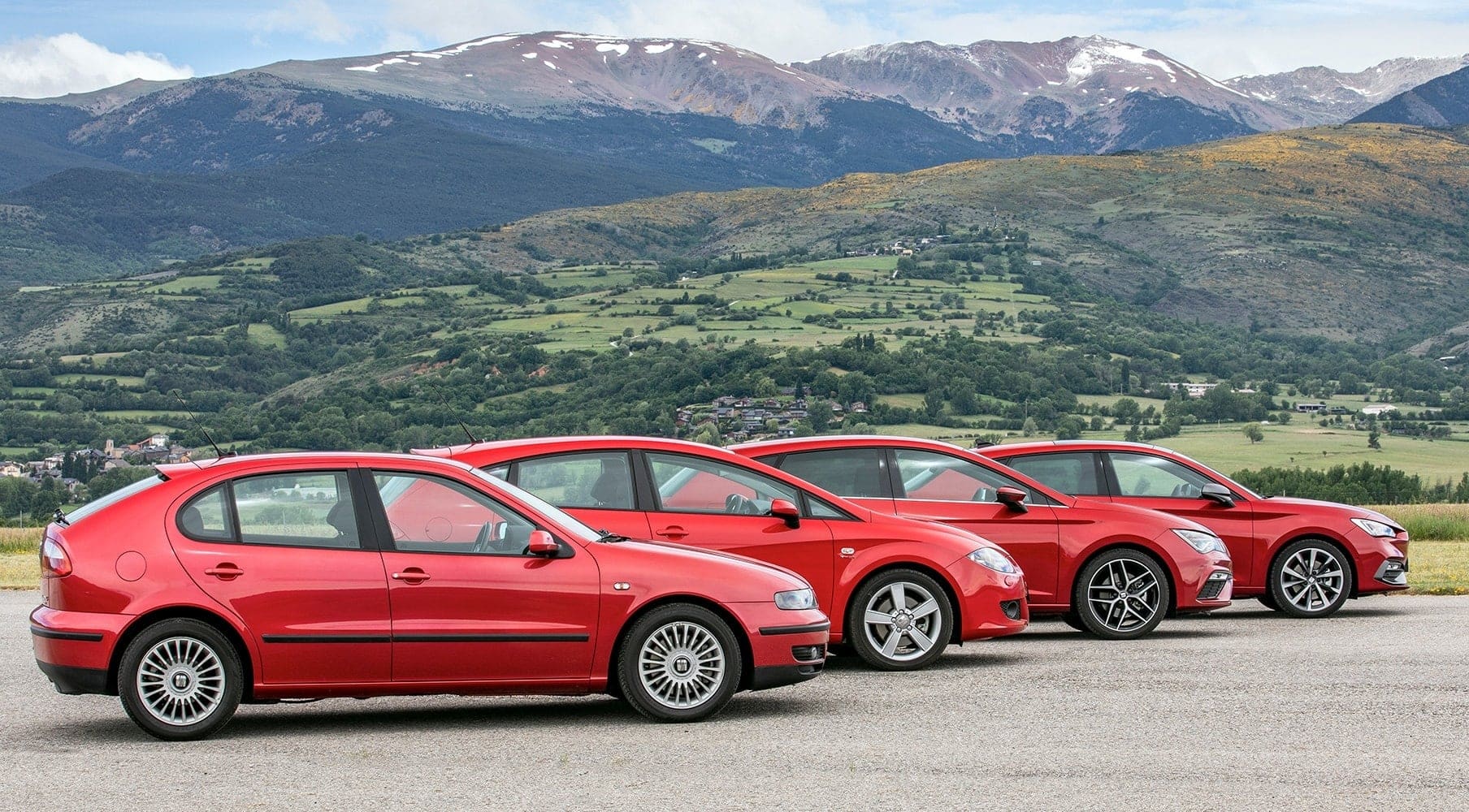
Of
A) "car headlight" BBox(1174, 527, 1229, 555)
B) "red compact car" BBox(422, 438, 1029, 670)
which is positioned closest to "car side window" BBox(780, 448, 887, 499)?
"red compact car" BBox(422, 438, 1029, 670)

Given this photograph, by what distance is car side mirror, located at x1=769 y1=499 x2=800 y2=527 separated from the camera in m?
10.2

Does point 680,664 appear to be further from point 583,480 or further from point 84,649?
point 84,649

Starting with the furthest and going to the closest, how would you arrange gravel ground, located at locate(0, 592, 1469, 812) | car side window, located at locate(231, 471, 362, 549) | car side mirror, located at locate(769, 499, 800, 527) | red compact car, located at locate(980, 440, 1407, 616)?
red compact car, located at locate(980, 440, 1407, 616)
car side mirror, located at locate(769, 499, 800, 527)
car side window, located at locate(231, 471, 362, 549)
gravel ground, located at locate(0, 592, 1469, 812)

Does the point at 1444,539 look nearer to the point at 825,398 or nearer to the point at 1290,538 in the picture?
the point at 1290,538

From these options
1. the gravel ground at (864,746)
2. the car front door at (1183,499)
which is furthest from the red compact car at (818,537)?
the car front door at (1183,499)

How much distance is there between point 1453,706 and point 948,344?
10209 cm

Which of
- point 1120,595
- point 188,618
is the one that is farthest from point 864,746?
point 1120,595

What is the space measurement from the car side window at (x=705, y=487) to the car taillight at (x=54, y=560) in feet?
11.1

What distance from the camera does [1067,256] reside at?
7279 inches

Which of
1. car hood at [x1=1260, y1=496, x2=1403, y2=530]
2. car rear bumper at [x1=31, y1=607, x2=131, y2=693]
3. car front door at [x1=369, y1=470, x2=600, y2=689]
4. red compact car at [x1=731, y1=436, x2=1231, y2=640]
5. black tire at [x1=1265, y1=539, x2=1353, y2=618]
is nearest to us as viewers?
car rear bumper at [x1=31, y1=607, x2=131, y2=693]

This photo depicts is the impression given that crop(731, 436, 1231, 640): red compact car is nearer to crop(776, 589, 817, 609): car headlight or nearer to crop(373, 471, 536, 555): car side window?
crop(776, 589, 817, 609): car headlight

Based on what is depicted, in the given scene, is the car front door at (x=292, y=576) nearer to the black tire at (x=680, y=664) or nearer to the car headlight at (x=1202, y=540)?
the black tire at (x=680, y=664)

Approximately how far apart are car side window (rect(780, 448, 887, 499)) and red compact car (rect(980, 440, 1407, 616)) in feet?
6.32

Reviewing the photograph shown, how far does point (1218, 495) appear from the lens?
13.6 metres
